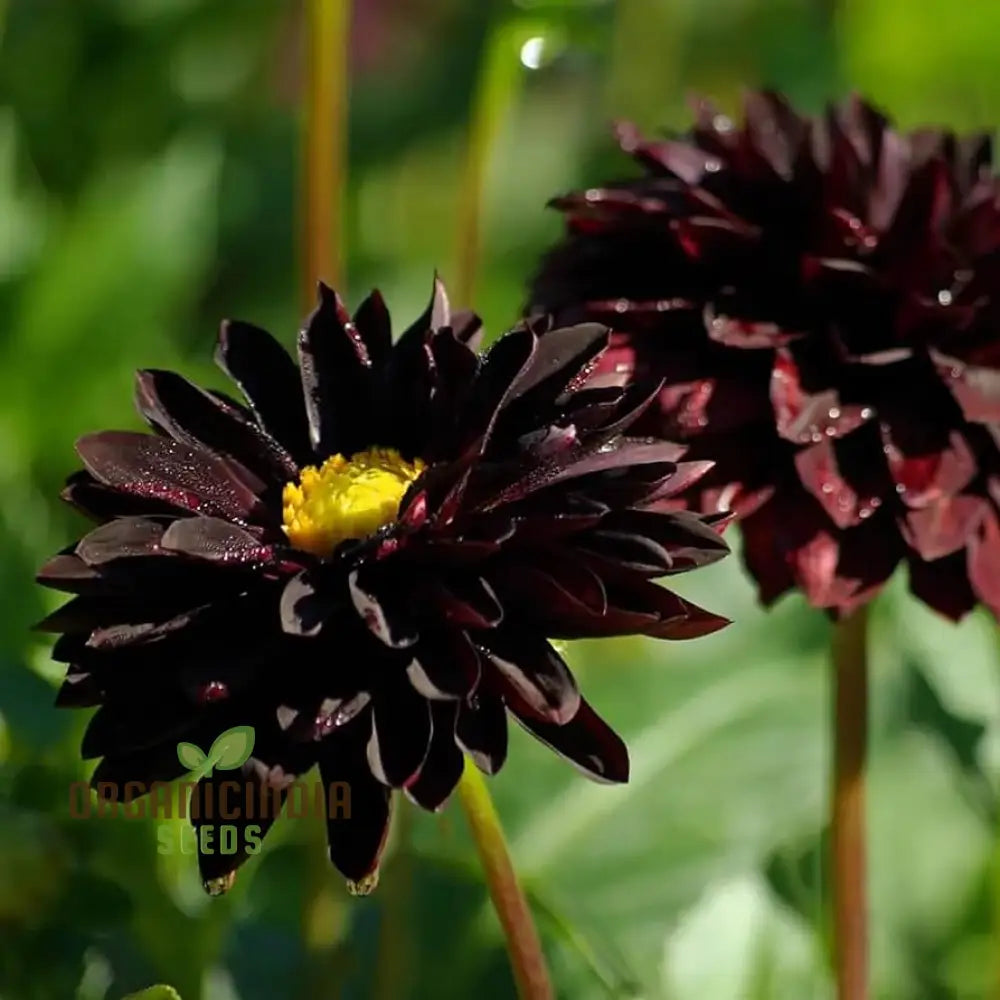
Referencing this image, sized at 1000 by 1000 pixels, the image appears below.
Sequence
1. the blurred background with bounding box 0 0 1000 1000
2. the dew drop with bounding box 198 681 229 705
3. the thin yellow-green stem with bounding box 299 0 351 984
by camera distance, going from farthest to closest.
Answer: the thin yellow-green stem with bounding box 299 0 351 984 < the blurred background with bounding box 0 0 1000 1000 < the dew drop with bounding box 198 681 229 705

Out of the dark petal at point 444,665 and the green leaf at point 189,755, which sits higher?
the dark petal at point 444,665

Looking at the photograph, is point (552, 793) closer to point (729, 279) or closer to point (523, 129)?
point (729, 279)

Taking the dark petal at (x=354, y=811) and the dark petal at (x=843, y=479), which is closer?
the dark petal at (x=354, y=811)

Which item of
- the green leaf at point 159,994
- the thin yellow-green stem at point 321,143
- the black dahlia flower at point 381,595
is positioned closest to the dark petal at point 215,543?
the black dahlia flower at point 381,595

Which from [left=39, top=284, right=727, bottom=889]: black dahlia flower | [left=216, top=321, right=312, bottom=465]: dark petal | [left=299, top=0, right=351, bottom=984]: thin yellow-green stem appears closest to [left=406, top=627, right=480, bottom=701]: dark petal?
[left=39, top=284, right=727, bottom=889]: black dahlia flower

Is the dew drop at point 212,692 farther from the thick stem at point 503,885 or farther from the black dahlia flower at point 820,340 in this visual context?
the black dahlia flower at point 820,340

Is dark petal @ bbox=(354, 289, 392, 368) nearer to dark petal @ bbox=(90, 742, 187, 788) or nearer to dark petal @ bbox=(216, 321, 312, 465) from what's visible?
dark petal @ bbox=(216, 321, 312, 465)

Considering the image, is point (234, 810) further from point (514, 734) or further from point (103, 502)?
point (514, 734)
